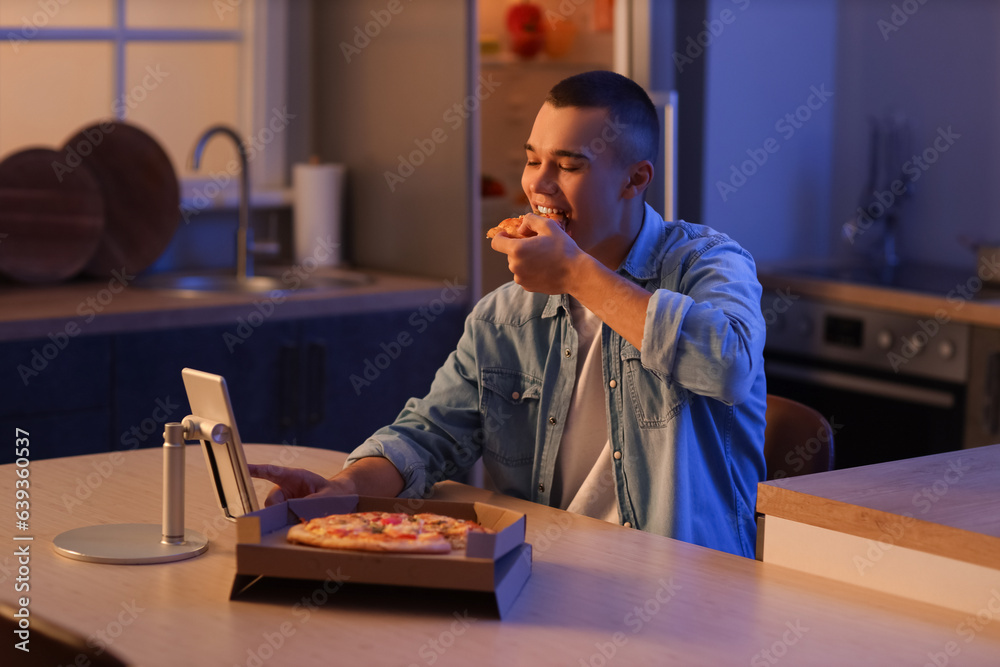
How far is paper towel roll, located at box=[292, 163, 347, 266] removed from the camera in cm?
341

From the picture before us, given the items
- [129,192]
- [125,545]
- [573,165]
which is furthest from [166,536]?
[129,192]

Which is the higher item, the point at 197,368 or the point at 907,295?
the point at 907,295

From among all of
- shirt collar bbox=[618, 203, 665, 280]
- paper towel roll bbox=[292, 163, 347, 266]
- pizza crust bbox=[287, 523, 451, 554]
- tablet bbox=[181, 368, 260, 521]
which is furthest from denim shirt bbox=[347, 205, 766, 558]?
paper towel roll bbox=[292, 163, 347, 266]

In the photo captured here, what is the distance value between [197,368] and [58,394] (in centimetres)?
33

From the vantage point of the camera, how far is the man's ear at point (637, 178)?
172cm

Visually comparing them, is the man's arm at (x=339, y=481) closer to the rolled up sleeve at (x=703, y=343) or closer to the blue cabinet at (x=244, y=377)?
the rolled up sleeve at (x=703, y=343)

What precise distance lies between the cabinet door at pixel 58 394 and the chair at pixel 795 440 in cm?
150

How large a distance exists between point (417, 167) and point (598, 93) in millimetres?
1677

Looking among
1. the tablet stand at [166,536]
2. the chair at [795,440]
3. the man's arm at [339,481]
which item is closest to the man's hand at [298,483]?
the man's arm at [339,481]

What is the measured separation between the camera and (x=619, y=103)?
1673mm

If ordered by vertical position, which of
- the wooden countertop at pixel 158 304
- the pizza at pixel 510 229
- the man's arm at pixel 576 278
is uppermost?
the pizza at pixel 510 229

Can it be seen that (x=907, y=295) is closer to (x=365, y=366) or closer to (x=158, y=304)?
(x=365, y=366)

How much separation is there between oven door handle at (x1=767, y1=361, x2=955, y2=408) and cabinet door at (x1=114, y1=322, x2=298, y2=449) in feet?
4.36

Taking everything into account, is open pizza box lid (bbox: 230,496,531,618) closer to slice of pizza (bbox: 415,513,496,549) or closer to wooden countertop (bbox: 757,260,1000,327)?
slice of pizza (bbox: 415,513,496,549)
